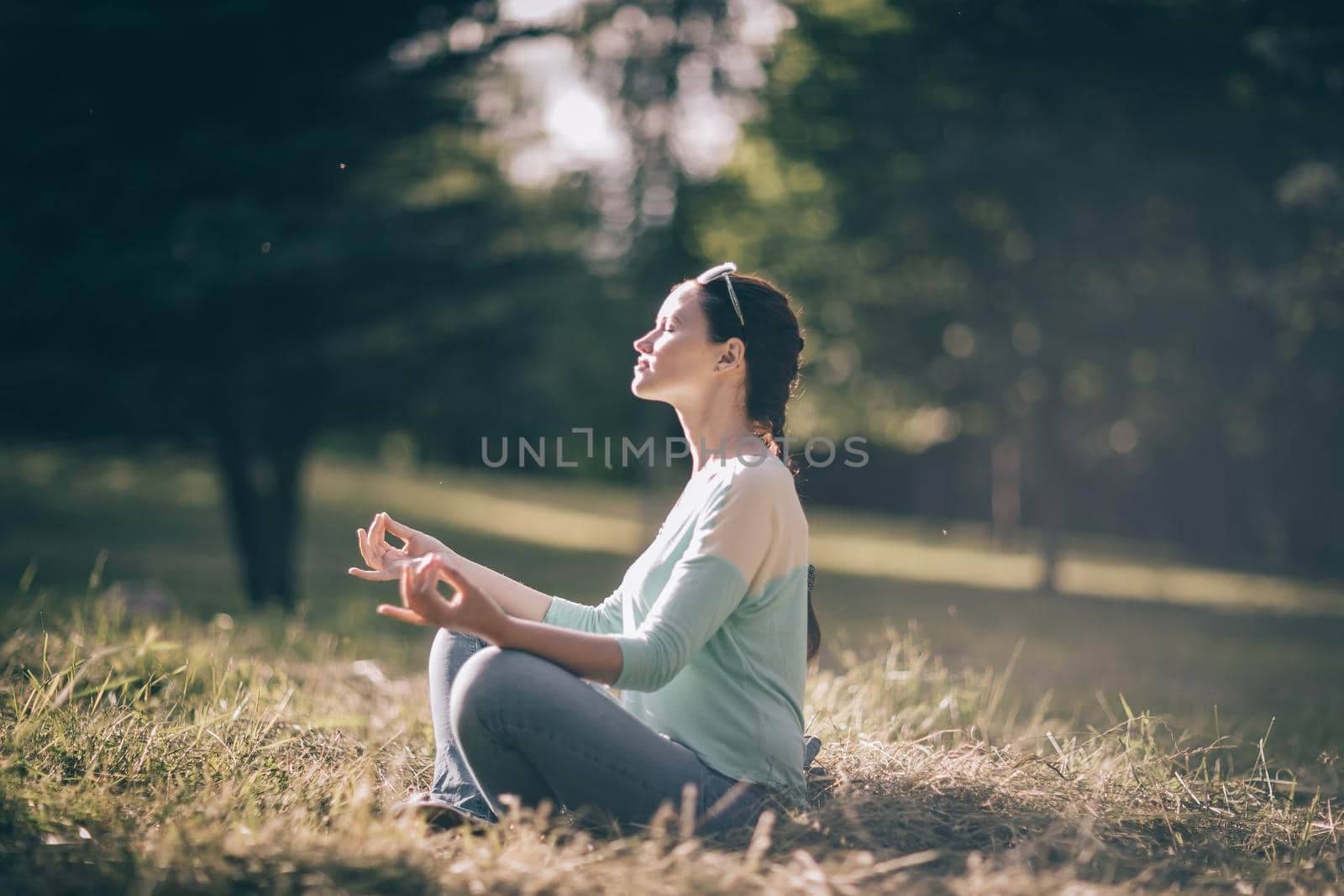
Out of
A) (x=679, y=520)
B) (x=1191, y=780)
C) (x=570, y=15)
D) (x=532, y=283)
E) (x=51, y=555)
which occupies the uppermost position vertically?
(x=570, y=15)

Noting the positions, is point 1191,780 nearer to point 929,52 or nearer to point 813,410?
point 929,52

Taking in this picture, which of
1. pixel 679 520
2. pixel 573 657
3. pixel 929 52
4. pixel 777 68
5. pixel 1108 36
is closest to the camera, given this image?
pixel 573 657

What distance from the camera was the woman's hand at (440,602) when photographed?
2.25 meters

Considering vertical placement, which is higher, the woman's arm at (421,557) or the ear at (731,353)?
the ear at (731,353)

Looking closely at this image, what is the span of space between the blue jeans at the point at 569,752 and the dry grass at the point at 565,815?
77mm

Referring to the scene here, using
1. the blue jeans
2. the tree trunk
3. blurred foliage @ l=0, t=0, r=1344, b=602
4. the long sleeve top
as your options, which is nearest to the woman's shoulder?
the long sleeve top

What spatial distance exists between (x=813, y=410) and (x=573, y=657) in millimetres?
14648

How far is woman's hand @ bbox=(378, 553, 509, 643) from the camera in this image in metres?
2.25

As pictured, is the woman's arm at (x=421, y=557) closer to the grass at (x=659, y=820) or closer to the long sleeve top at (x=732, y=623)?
the long sleeve top at (x=732, y=623)

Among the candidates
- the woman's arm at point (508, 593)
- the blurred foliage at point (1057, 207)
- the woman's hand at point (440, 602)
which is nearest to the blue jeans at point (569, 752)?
the woman's hand at point (440, 602)

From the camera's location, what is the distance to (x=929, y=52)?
11953 millimetres

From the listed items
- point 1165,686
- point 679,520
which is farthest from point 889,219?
point 679,520

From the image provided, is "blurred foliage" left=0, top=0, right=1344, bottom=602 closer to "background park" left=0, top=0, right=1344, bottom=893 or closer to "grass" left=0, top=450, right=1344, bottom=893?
"background park" left=0, top=0, right=1344, bottom=893

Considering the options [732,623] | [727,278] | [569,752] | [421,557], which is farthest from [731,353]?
[569,752]
